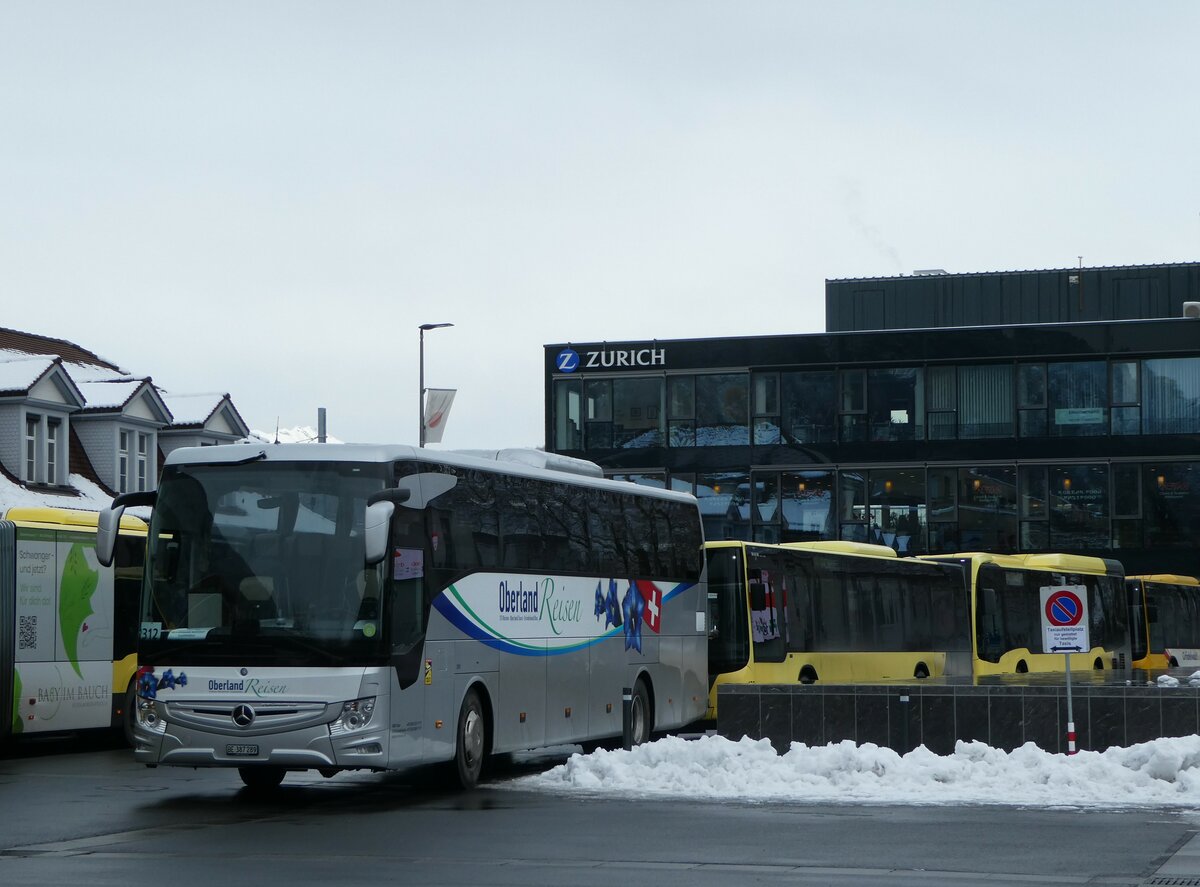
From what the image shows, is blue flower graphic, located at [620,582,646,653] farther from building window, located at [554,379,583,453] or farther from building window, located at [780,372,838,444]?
building window, located at [554,379,583,453]

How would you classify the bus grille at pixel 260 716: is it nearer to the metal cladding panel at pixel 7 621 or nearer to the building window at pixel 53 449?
the metal cladding panel at pixel 7 621

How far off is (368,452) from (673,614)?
847cm

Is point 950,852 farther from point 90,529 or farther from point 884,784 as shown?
point 90,529

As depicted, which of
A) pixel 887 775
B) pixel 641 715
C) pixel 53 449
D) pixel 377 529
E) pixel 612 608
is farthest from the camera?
pixel 53 449

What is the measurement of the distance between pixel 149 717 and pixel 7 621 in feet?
25.1

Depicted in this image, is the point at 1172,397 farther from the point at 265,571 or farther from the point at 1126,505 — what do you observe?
the point at 265,571

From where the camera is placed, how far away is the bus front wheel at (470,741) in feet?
60.7

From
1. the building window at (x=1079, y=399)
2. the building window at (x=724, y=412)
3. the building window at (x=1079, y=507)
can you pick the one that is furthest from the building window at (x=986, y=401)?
the building window at (x=724, y=412)

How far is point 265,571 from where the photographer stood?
1702 centimetres

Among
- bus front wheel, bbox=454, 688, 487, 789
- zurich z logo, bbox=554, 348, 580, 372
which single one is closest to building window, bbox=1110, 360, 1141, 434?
zurich z logo, bbox=554, 348, 580, 372

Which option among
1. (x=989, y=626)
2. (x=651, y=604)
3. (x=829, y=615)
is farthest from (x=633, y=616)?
(x=989, y=626)

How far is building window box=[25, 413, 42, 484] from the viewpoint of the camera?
4448 centimetres

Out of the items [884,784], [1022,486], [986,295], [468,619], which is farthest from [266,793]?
[986,295]

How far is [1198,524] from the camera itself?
51.0 meters
